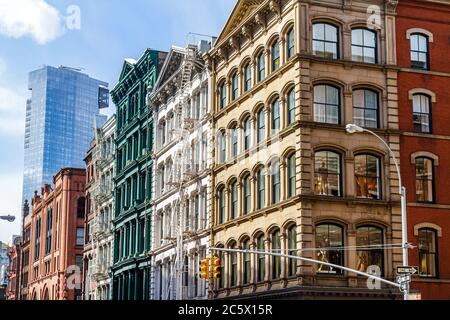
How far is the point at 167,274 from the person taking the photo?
6088cm

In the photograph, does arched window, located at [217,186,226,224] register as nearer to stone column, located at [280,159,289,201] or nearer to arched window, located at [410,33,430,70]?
stone column, located at [280,159,289,201]

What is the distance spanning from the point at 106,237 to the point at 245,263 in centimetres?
3791

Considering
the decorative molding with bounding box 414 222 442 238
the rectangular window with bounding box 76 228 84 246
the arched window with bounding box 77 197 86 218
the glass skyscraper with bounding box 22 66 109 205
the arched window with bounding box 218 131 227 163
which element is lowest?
the decorative molding with bounding box 414 222 442 238

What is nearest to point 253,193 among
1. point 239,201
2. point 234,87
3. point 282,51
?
point 239,201

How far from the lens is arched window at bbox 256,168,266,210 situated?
151 ft

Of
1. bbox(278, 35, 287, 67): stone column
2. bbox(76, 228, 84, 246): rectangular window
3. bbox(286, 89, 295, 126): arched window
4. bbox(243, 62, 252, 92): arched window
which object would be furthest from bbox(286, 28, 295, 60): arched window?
bbox(76, 228, 84, 246): rectangular window

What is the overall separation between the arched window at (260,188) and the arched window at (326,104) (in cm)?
582

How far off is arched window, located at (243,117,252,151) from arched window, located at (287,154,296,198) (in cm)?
606

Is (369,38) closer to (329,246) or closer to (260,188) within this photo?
(260,188)

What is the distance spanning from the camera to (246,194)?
48594 millimetres
